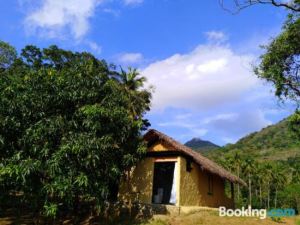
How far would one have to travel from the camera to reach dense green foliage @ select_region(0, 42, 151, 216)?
48.4ft

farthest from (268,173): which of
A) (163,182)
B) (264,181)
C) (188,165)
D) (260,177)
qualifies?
(188,165)

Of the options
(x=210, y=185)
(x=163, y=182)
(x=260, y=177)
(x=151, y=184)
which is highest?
(x=260, y=177)

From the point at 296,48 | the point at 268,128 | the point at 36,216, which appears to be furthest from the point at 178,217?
the point at 268,128

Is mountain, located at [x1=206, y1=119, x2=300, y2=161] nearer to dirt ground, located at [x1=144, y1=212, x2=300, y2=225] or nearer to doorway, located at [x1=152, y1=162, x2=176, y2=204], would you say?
doorway, located at [x1=152, y1=162, x2=176, y2=204]

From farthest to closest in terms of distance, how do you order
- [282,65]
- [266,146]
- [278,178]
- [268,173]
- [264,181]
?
[266,146]
[264,181]
[278,178]
[268,173]
[282,65]

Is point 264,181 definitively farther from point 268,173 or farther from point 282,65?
point 282,65

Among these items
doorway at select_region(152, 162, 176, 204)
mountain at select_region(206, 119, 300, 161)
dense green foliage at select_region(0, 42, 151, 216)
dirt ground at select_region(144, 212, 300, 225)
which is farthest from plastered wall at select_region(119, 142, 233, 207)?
mountain at select_region(206, 119, 300, 161)

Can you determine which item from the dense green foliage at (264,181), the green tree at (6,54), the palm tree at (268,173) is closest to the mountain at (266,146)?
the dense green foliage at (264,181)

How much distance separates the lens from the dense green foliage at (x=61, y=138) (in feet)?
48.4

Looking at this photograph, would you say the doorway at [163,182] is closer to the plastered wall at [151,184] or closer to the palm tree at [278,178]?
the plastered wall at [151,184]

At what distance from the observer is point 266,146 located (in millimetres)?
91750

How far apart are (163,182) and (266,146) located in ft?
245

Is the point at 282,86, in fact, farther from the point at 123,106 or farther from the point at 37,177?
the point at 37,177

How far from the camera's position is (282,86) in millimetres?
15273
